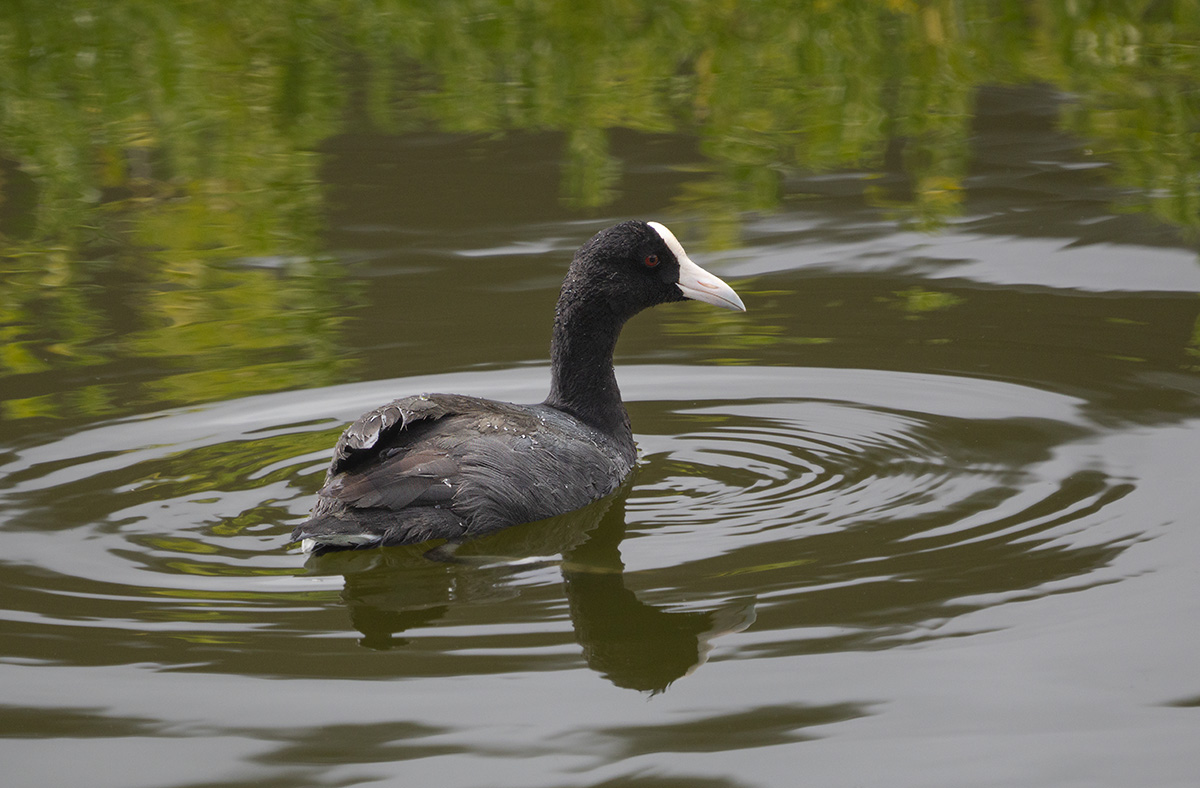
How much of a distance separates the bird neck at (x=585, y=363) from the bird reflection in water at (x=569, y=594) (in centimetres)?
57

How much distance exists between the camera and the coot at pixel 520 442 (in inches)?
181

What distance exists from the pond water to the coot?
14cm

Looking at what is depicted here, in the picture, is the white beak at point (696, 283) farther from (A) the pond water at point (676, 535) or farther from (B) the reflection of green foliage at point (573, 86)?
(B) the reflection of green foliage at point (573, 86)

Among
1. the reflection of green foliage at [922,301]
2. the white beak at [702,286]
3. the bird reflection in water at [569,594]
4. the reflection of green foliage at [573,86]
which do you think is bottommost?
the bird reflection in water at [569,594]

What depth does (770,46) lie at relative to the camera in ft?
40.1

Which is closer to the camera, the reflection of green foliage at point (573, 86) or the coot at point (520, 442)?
the coot at point (520, 442)

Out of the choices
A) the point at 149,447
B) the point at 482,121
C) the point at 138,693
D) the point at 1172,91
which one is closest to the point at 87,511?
the point at 149,447

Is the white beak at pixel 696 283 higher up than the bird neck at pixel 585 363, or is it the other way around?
the white beak at pixel 696 283

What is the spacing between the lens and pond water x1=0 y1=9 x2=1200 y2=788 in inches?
141

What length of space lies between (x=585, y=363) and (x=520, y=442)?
83 centimetres

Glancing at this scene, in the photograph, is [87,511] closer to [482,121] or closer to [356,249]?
[356,249]

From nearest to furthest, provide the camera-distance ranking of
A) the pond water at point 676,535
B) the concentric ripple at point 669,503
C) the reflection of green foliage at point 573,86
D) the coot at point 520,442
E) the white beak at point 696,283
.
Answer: the pond water at point 676,535 → the concentric ripple at point 669,503 → the coot at point 520,442 → the white beak at point 696,283 → the reflection of green foliage at point 573,86

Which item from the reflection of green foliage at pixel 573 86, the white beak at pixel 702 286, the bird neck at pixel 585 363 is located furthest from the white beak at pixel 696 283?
the reflection of green foliage at pixel 573 86

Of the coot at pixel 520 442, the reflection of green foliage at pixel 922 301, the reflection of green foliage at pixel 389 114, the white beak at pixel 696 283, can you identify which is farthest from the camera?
the reflection of green foliage at pixel 389 114
